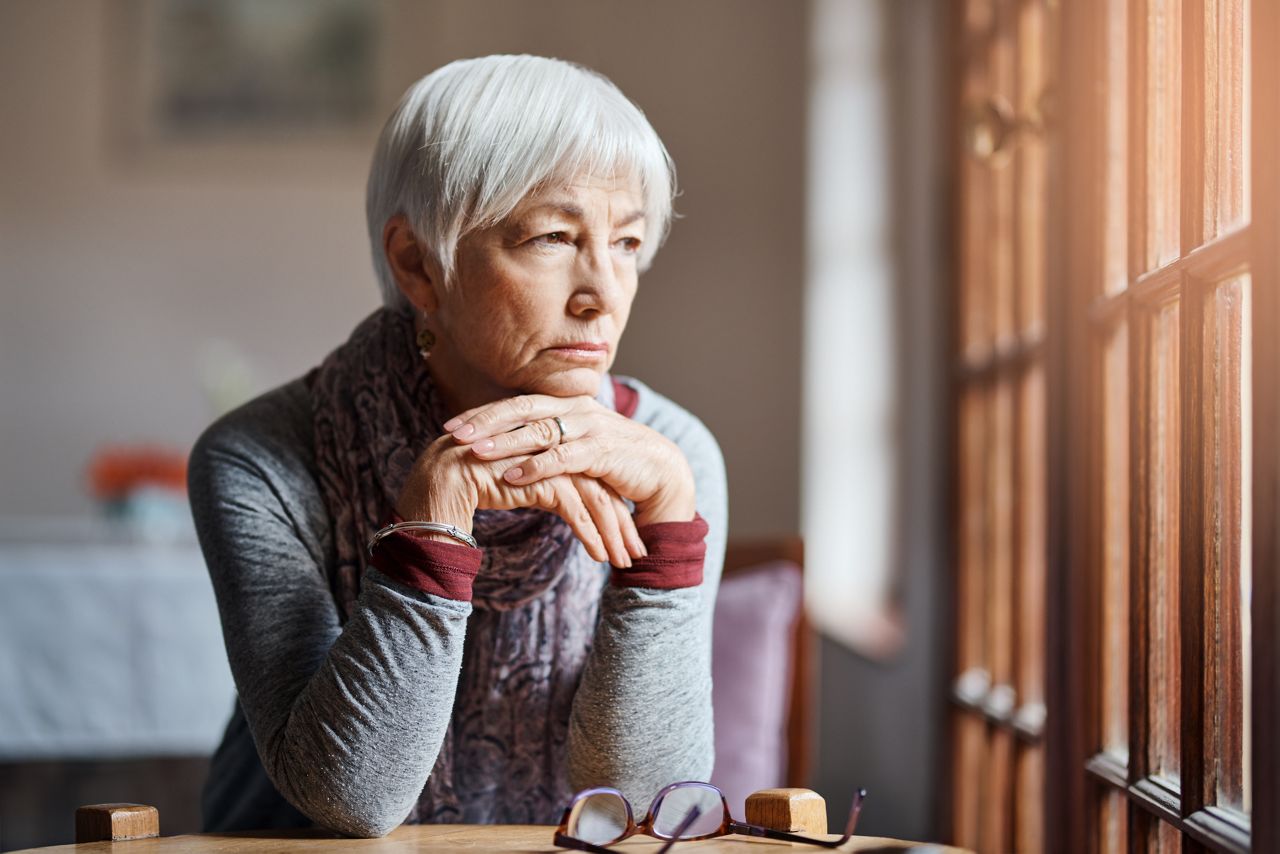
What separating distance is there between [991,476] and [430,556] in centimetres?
114

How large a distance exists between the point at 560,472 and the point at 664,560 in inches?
4.3

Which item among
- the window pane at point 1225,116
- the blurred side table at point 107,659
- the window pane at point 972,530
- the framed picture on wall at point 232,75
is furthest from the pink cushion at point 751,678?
the framed picture on wall at point 232,75

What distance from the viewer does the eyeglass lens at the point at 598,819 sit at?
81cm

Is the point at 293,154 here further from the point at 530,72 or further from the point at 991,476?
the point at 530,72

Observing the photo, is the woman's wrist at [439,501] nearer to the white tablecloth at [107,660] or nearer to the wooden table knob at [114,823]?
the wooden table knob at [114,823]

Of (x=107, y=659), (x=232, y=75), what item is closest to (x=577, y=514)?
(x=107, y=659)

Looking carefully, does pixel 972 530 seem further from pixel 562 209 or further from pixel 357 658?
pixel 357 658

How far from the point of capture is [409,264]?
1010mm

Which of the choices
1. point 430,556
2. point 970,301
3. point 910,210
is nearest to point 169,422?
point 910,210

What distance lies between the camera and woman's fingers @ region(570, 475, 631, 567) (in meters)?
0.92

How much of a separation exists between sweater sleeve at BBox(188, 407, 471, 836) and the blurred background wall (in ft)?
6.58

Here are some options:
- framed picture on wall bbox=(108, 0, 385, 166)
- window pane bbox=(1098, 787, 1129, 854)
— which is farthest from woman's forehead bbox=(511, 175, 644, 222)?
framed picture on wall bbox=(108, 0, 385, 166)

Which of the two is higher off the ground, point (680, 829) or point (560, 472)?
point (560, 472)

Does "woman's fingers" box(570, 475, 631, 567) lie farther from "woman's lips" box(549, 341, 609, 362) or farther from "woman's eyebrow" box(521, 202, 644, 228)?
"woman's eyebrow" box(521, 202, 644, 228)
